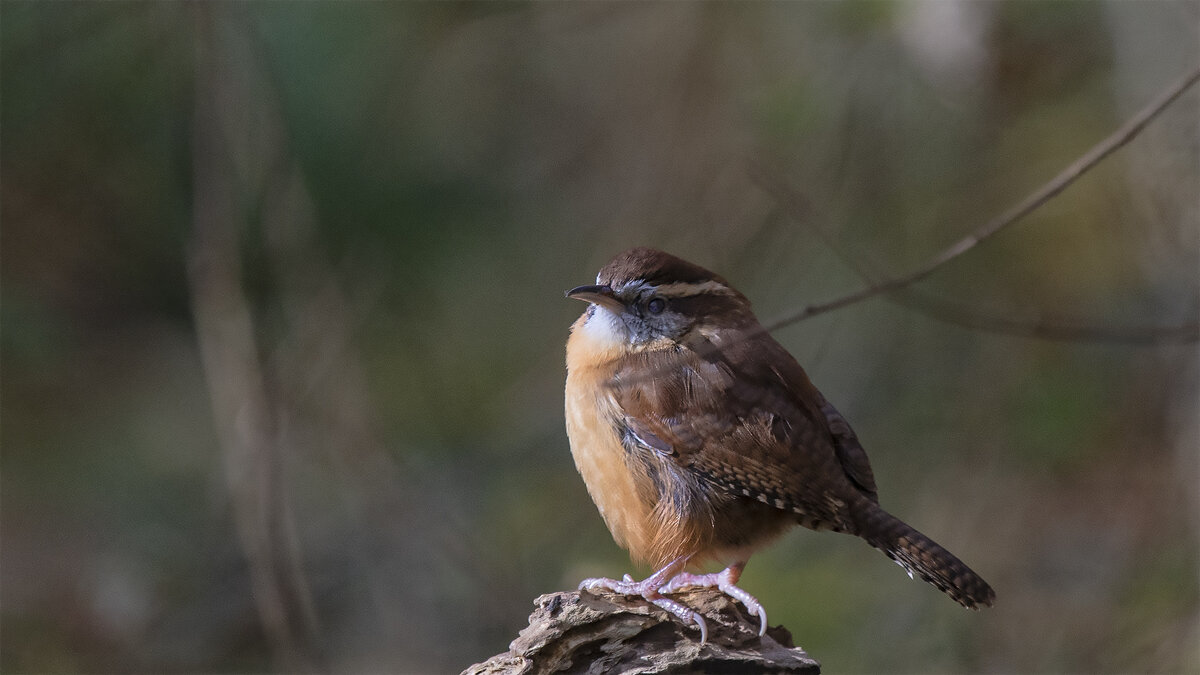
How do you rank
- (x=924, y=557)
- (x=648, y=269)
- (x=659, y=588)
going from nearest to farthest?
(x=924, y=557) → (x=659, y=588) → (x=648, y=269)

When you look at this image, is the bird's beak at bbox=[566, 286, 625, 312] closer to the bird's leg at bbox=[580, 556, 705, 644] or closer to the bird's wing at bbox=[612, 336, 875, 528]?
the bird's wing at bbox=[612, 336, 875, 528]

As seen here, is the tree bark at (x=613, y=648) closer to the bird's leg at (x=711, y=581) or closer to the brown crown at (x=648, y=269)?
the bird's leg at (x=711, y=581)

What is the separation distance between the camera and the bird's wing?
9.78 feet

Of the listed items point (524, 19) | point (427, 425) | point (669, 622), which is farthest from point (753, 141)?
point (669, 622)

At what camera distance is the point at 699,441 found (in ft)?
10.2

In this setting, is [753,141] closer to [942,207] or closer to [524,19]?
[942,207]

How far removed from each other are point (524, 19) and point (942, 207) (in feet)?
8.87

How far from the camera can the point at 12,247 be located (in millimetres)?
6234

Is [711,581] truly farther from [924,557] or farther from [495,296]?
[495,296]

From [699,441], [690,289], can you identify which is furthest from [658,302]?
[699,441]

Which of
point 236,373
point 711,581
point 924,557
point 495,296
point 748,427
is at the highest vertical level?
point 495,296

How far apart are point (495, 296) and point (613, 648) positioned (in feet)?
14.3

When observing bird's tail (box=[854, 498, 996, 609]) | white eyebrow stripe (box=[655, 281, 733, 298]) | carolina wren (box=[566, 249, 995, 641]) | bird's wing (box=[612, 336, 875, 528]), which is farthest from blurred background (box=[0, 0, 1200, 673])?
bird's tail (box=[854, 498, 996, 609])

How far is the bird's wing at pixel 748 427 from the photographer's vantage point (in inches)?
117
